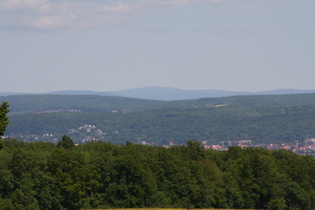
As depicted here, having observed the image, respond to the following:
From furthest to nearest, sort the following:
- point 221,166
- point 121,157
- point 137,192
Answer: point 221,166
point 121,157
point 137,192

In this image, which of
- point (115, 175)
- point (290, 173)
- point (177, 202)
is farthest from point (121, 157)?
point (290, 173)

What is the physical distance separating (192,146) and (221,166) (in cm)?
662

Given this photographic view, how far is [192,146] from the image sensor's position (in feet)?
390

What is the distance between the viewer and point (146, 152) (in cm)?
11188

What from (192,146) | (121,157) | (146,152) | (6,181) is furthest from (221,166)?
(6,181)

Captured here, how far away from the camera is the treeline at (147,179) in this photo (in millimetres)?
89375

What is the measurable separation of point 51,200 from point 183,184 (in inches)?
920

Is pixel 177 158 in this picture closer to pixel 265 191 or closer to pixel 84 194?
pixel 265 191

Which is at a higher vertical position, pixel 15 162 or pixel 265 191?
pixel 15 162

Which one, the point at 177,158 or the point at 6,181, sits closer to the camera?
the point at 6,181

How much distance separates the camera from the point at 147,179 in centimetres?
9488

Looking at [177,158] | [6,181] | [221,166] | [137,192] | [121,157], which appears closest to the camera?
[6,181]

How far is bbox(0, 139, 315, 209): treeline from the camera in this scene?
89.4 metres

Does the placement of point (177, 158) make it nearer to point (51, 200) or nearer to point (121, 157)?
point (121, 157)
